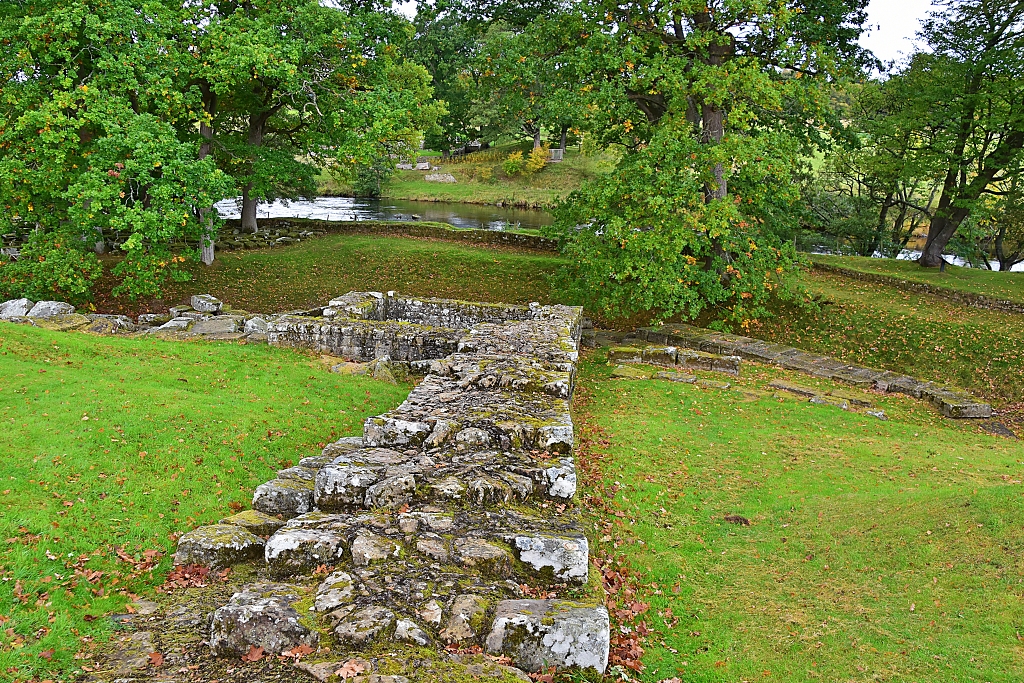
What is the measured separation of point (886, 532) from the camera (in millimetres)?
8578

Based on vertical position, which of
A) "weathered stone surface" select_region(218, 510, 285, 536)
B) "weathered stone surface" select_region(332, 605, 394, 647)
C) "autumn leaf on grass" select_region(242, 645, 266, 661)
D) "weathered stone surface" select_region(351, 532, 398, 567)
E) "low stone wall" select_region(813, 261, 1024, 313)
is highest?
"low stone wall" select_region(813, 261, 1024, 313)

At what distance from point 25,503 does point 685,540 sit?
311 inches

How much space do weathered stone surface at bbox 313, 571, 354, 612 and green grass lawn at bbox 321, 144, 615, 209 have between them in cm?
5392

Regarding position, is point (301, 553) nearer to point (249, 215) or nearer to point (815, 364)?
point (815, 364)

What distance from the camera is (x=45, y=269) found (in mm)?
19875

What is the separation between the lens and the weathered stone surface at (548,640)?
18.2 ft

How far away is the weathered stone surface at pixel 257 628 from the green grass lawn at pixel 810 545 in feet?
10.2

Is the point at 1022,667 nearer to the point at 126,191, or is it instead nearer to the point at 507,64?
the point at 507,64

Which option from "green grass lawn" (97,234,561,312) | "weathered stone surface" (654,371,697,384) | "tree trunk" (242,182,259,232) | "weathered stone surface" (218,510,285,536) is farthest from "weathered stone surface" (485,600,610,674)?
"tree trunk" (242,182,259,232)

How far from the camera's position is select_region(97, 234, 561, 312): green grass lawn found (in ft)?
80.5

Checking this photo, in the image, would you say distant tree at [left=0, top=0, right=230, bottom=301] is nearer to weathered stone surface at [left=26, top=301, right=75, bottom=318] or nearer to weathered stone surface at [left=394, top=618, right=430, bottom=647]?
weathered stone surface at [left=26, top=301, right=75, bottom=318]

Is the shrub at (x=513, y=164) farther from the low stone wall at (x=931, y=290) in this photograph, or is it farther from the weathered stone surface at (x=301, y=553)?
the weathered stone surface at (x=301, y=553)

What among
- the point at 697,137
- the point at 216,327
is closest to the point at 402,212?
the point at 697,137

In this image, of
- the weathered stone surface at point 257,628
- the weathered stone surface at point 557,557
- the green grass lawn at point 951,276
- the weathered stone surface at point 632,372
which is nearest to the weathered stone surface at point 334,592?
the weathered stone surface at point 257,628
